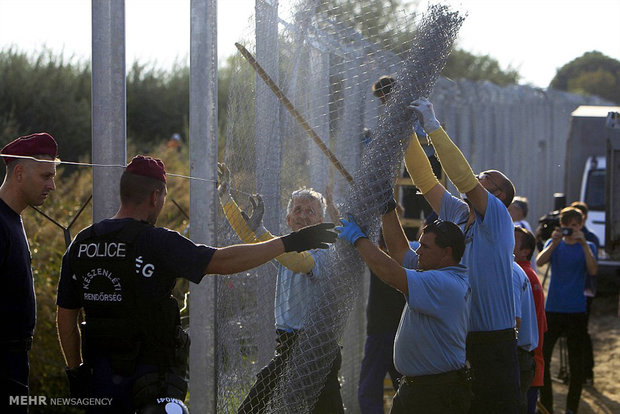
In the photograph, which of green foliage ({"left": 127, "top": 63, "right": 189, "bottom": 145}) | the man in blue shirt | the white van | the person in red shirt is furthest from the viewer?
green foliage ({"left": 127, "top": 63, "right": 189, "bottom": 145})

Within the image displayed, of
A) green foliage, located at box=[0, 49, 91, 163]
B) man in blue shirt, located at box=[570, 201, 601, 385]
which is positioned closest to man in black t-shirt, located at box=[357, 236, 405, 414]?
man in blue shirt, located at box=[570, 201, 601, 385]

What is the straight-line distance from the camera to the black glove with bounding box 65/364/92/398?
3.33 meters

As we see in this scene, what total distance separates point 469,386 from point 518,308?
1.18 meters

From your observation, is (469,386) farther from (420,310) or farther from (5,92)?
(5,92)

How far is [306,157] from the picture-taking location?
5117 millimetres

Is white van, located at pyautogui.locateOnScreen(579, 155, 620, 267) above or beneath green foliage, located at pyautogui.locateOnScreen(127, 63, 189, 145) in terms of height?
beneath

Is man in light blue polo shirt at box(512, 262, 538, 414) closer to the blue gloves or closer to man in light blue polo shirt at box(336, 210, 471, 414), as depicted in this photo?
man in light blue polo shirt at box(336, 210, 471, 414)

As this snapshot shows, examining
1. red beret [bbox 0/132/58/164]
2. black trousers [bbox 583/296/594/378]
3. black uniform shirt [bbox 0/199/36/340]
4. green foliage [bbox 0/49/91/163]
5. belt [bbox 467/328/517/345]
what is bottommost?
black trousers [bbox 583/296/594/378]

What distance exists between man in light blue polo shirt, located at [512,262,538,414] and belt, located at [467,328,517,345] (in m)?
0.88

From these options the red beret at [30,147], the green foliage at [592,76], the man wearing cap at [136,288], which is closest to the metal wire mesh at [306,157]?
the man wearing cap at [136,288]

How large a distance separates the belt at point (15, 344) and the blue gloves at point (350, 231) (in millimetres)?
1379

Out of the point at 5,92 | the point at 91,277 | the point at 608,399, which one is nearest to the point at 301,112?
the point at 91,277

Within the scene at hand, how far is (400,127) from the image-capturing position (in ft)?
12.0

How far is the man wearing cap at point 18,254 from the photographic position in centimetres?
345
